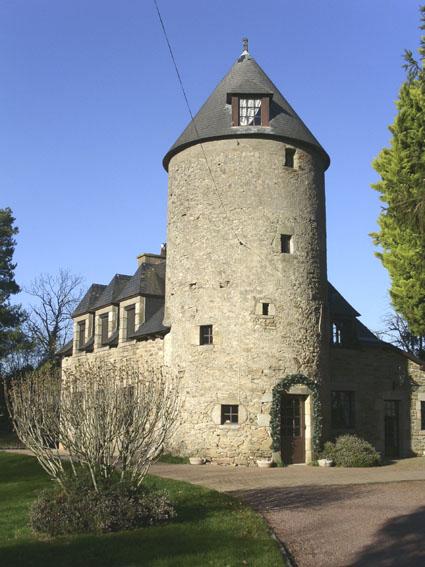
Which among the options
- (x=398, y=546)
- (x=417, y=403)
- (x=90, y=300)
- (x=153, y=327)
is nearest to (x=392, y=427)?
(x=417, y=403)

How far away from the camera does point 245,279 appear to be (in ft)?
61.3

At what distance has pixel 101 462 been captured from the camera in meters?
9.37

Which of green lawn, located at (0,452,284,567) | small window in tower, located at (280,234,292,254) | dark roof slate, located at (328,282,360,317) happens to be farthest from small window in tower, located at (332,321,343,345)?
green lawn, located at (0,452,284,567)

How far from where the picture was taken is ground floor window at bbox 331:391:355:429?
2136 centimetres

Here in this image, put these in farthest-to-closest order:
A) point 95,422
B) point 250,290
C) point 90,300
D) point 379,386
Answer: point 90,300 → point 379,386 → point 250,290 → point 95,422

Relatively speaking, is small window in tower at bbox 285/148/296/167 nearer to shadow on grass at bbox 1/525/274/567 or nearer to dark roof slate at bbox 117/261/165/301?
dark roof slate at bbox 117/261/165/301

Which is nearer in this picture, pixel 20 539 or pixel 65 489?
pixel 20 539

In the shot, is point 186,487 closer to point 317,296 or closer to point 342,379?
point 317,296

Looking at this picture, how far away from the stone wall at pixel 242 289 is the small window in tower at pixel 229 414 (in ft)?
0.61

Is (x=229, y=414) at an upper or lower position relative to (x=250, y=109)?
lower

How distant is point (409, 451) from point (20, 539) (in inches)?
675

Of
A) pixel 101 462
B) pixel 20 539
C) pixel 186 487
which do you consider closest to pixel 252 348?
pixel 186 487

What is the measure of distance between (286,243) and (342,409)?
6.35 meters

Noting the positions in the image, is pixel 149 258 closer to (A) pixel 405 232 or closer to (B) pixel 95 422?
(A) pixel 405 232
